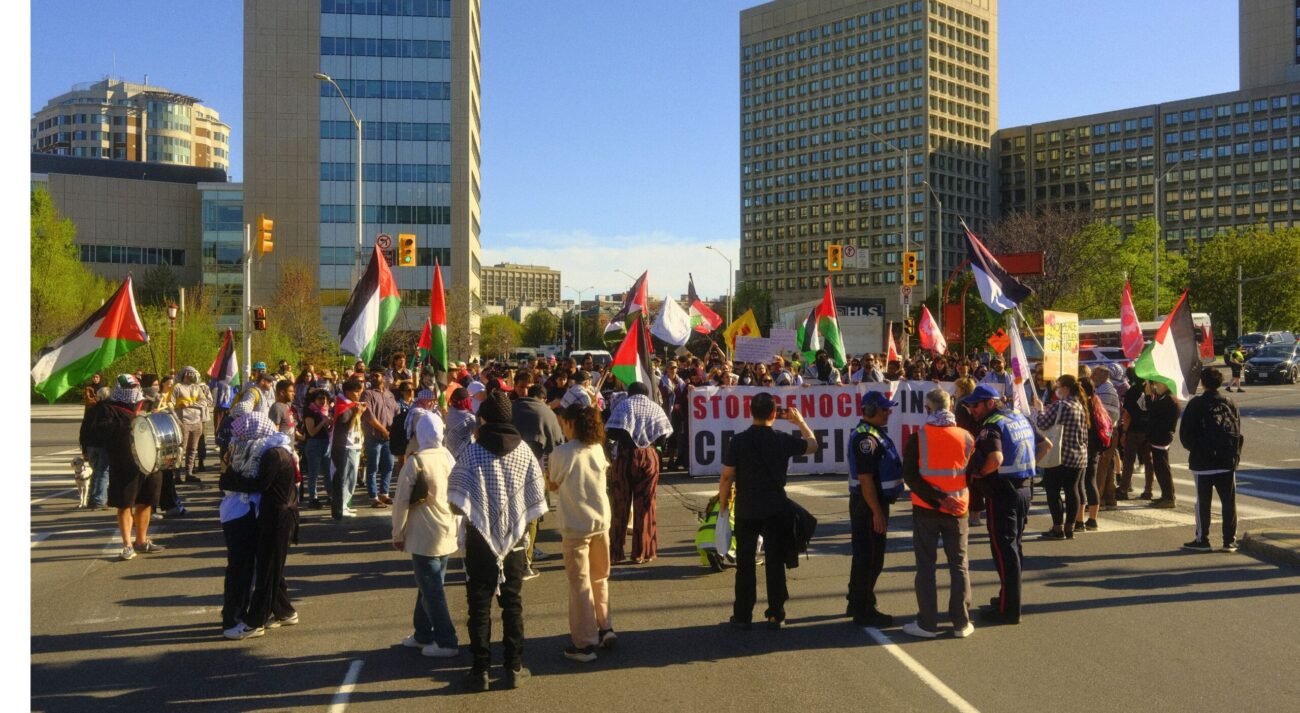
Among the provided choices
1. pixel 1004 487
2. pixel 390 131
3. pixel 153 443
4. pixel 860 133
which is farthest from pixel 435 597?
pixel 860 133

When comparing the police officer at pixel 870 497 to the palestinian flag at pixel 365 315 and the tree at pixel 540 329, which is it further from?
the tree at pixel 540 329

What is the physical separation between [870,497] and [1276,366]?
1721 inches

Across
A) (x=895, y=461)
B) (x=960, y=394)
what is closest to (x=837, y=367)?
(x=960, y=394)

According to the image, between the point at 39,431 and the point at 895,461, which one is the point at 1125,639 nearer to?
the point at 895,461

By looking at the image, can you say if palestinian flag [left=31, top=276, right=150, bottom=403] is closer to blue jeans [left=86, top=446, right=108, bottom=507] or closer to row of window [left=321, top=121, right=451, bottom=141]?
blue jeans [left=86, top=446, right=108, bottom=507]

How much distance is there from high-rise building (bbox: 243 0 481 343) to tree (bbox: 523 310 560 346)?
8534 centimetres

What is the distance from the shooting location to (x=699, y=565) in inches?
417

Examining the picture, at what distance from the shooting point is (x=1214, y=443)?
10.7 meters

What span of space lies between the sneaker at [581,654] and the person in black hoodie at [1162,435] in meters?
9.75

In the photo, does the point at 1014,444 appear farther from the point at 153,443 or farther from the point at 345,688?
the point at 153,443

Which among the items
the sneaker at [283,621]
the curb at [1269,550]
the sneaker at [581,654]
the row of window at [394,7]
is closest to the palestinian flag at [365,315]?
the sneaker at [283,621]

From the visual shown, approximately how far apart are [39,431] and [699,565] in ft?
90.9

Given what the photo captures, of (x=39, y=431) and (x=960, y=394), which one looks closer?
(x=960, y=394)

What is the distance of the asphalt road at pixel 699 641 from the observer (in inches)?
260
